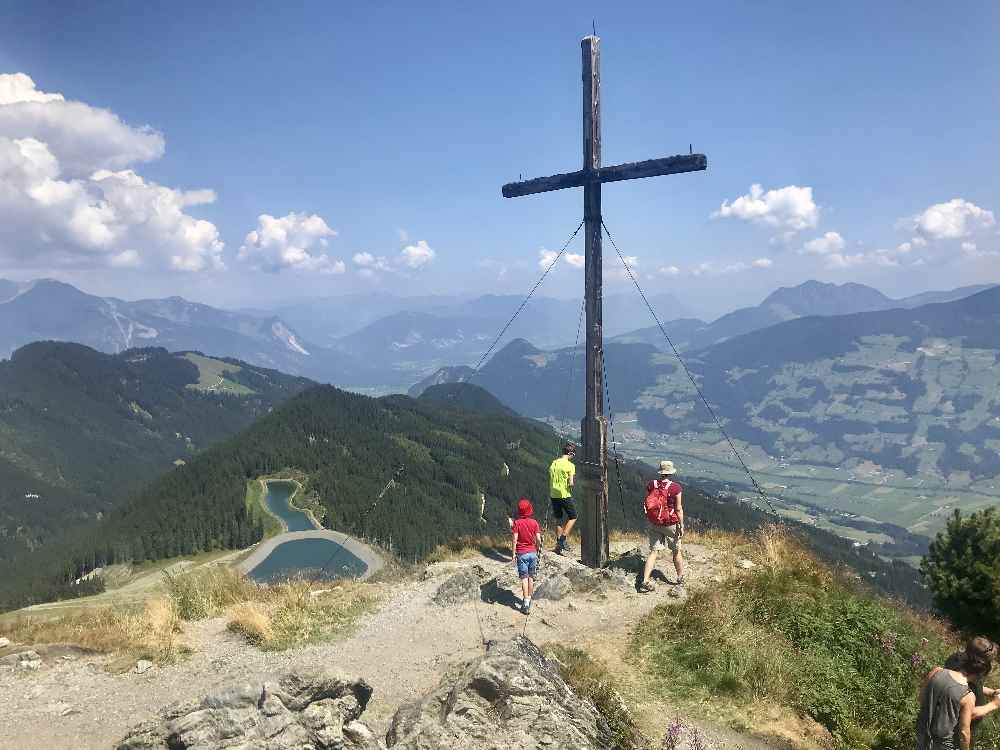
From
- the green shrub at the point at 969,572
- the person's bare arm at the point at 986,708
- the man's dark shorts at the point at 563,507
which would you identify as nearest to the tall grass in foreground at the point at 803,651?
the person's bare arm at the point at 986,708

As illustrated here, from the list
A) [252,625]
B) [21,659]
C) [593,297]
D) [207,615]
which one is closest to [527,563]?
[252,625]

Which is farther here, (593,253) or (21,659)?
(593,253)

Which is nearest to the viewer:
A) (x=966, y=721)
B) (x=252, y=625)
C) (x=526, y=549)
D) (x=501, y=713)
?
(x=966, y=721)

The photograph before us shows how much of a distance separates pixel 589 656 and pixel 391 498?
581 ft

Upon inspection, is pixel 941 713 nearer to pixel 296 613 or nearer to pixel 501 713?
pixel 501 713

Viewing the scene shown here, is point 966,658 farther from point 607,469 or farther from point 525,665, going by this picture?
point 607,469

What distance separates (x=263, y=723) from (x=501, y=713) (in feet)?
9.59

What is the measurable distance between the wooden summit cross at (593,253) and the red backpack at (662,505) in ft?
3.66

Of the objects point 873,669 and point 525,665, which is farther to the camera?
point 873,669

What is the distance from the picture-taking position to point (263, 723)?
695 centimetres

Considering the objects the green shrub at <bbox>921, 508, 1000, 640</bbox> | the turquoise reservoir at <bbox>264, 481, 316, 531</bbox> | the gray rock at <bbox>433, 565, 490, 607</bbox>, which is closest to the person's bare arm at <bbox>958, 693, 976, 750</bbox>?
the gray rock at <bbox>433, 565, 490, 607</bbox>

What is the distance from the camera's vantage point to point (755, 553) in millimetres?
15859

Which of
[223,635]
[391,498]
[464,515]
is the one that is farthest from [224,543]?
[223,635]

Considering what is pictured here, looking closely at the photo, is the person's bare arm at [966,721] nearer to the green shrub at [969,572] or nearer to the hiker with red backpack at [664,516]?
the hiker with red backpack at [664,516]
